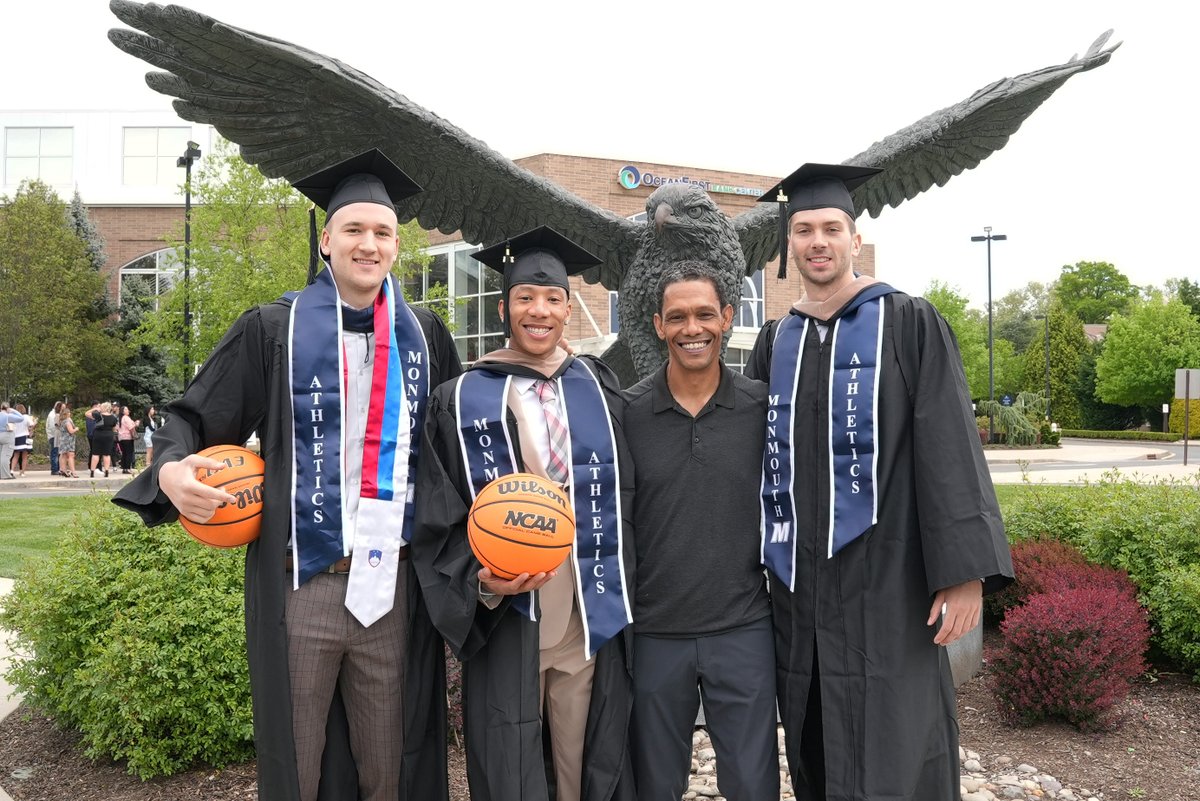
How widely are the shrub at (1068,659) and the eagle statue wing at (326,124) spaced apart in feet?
9.89

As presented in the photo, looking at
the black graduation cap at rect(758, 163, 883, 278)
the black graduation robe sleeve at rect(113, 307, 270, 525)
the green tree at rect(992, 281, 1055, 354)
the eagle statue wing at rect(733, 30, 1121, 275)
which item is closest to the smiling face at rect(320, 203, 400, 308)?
the black graduation robe sleeve at rect(113, 307, 270, 525)

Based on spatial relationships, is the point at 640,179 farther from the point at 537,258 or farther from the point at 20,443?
the point at 537,258

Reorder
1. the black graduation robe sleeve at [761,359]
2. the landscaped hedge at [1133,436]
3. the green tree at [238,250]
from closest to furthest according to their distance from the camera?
the black graduation robe sleeve at [761,359], the green tree at [238,250], the landscaped hedge at [1133,436]

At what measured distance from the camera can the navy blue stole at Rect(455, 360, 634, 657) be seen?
8.34 feet

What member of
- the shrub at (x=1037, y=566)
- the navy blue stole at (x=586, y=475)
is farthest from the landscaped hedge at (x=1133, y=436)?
the navy blue stole at (x=586, y=475)

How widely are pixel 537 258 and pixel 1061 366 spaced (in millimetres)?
54464

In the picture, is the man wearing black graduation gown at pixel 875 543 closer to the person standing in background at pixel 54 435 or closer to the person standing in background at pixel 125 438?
the person standing in background at pixel 54 435

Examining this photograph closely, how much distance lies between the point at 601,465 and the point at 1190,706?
13.5 feet

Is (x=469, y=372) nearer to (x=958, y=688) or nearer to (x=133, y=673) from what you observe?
(x=133, y=673)

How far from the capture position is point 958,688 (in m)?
5.05

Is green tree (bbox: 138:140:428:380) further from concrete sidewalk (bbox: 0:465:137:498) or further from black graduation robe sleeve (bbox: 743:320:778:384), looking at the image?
black graduation robe sleeve (bbox: 743:320:778:384)

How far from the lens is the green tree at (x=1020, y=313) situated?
67375 mm

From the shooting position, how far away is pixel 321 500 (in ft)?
8.13

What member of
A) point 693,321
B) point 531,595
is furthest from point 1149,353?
point 531,595
